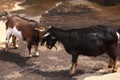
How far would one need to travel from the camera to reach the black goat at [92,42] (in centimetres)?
962

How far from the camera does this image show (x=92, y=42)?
31.8ft

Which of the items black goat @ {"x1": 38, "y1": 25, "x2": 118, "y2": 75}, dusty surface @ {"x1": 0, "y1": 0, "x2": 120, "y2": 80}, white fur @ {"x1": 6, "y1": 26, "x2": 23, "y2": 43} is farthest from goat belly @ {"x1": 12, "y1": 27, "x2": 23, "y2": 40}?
black goat @ {"x1": 38, "y1": 25, "x2": 118, "y2": 75}

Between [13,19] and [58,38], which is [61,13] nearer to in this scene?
[13,19]

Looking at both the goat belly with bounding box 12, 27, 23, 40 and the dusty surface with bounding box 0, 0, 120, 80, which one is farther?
the goat belly with bounding box 12, 27, 23, 40

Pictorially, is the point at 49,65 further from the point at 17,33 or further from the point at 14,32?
the point at 14,32

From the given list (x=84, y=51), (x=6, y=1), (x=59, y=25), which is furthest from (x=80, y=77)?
(x=6, y=1)

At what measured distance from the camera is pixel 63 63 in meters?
10.9

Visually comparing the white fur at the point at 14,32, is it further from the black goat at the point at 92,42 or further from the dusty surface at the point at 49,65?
the black goat at the point at 92,42

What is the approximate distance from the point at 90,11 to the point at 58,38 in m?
7.94

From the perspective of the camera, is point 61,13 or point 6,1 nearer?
point 61,13

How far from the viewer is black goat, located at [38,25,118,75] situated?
962cm

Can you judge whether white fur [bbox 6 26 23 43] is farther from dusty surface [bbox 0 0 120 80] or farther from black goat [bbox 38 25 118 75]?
black goat [bbox 38 25 118 75]

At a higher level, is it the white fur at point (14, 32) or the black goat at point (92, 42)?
the black goat at point (92, 42)

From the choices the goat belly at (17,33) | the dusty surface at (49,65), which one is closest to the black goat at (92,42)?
the dusty surface at (49,65)
